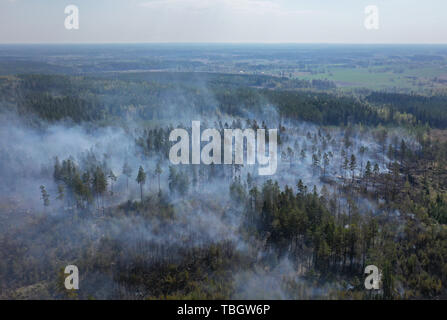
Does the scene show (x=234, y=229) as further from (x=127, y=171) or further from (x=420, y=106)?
(x=420, y=106)

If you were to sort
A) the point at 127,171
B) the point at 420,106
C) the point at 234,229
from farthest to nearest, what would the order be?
the point at 420,106
the point at 127,171
the point at 234,229

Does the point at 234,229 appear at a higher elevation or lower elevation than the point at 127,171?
lower

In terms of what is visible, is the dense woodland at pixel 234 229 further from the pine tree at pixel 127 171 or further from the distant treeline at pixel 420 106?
the distant treeline at pixel 420 106

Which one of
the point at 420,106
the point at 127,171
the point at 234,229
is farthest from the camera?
the point at 420,106

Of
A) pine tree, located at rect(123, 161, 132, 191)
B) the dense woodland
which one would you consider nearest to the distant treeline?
the dense woodland

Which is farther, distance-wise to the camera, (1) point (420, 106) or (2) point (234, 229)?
(1) point (420, 106)

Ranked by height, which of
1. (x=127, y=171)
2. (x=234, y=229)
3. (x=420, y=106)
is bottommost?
(x=234, y=229)

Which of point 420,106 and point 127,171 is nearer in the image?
point 127,171

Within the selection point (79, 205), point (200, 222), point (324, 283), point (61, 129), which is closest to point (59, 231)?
point (79, 205)

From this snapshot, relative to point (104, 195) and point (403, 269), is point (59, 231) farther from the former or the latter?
point (403, 269)

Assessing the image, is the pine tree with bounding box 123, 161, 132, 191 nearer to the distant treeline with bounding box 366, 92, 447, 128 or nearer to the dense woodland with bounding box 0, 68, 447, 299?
the dense woodland with bounding box 0, 68, 447, 299

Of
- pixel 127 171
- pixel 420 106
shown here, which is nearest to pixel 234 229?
pixel 127 171
